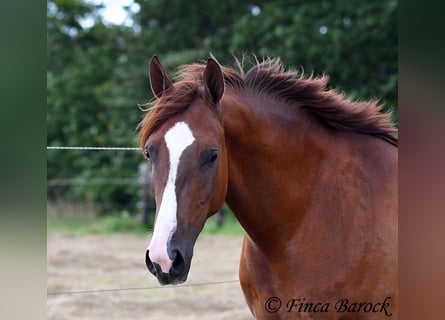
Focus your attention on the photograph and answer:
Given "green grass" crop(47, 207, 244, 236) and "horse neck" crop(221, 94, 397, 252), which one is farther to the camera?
"green grass" crop(47, 207, 244, 236)

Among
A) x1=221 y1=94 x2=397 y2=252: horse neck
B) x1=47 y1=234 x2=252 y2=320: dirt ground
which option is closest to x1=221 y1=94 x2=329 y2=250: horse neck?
x1=221 y1=94 x2=397 y2=252: horse neck

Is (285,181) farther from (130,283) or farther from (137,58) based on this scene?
(137,58)

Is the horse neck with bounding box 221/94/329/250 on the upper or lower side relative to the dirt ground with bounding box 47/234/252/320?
upper

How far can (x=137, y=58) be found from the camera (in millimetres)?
14461

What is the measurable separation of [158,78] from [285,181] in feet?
2.28

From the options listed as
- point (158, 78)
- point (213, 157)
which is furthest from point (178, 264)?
point (158, 78)

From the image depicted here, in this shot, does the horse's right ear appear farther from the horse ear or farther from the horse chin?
the horse chin

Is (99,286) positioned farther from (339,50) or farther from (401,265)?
(339,50)

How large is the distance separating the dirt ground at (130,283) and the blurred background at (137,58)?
2592mm

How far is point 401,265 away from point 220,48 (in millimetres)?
12721

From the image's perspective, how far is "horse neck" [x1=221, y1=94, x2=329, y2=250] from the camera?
7.53ft

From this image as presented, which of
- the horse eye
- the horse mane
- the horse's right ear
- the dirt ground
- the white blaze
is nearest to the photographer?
the white blaze

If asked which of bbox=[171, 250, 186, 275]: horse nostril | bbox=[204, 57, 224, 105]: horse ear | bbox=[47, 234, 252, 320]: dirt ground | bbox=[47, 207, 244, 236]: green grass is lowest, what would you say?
bbox=[47, 207, 244, 236]: green grass

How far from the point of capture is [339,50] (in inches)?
447
